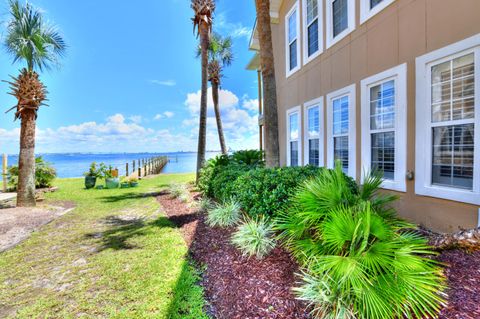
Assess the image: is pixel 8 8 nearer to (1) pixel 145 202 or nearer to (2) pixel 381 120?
(1) pixel 145 202

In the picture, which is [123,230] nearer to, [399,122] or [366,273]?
[366,273]

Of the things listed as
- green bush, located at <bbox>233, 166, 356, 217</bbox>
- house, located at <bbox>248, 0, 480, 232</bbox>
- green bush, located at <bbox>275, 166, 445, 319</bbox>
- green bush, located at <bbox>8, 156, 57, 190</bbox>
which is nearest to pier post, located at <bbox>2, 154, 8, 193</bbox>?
green bush, located at <bbox>8, 156, 57, 190</bbox>

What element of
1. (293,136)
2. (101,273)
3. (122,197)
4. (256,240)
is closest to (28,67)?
(122,197)

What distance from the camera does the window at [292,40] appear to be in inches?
331

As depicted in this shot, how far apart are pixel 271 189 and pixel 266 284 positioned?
170 centimetres

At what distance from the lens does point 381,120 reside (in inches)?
204

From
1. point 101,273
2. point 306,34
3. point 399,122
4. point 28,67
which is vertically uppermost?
point 306,34

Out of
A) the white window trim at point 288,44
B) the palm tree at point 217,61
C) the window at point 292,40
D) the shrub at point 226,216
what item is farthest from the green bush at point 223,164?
the palm tree at point 217,61

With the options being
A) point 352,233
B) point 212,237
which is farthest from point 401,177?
point 212,237

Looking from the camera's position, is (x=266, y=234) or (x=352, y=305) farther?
(x=266, y=234)

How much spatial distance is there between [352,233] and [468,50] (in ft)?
11.5

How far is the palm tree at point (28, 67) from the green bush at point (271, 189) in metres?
7.75

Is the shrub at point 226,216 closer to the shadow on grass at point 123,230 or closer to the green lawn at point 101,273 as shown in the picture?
the green lawn at point 101,273

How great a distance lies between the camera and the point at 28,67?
8023mm
